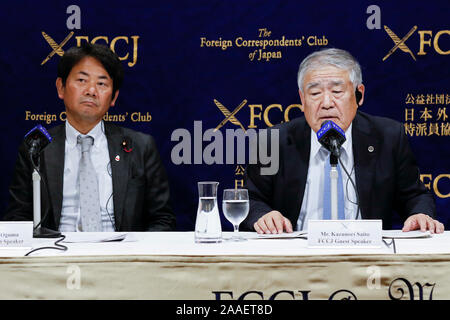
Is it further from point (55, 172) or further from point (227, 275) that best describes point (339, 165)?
point (55, 172)

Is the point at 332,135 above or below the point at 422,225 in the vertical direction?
above

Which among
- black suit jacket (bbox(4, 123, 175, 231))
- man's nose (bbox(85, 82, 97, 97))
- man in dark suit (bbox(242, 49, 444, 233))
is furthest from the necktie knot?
man in dark suit (bbox(242, 49, 444, 233))

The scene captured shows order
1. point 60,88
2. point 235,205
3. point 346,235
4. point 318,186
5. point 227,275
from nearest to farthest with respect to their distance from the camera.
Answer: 1. point 227,275
2. point 346,235
3. point 235,205
4. point 318,186
5. point 60,88

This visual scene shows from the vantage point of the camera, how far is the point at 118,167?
8.83 feet

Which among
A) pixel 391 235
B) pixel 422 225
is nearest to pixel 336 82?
pixel 422 225

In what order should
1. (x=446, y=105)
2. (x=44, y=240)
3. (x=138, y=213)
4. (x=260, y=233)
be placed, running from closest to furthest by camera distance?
(x=44, y=240)
(x=260, y=233)
(x=138, y=213)
(x=446, y=105)

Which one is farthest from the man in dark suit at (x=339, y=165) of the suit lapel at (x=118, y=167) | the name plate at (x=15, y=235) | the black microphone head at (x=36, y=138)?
the name plate at (x=15, y=235)

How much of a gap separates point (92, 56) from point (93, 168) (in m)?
0.64

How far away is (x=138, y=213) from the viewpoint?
8.84ft

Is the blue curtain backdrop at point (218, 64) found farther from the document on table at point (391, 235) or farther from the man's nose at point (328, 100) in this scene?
the document on table at point (391, 235)

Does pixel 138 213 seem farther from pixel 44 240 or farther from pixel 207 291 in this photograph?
pixel 207 291

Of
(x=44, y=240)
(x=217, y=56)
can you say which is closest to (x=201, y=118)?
(x=217, y=56)

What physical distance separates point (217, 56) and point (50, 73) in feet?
3.27

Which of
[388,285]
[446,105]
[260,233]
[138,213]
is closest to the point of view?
[388,285]
